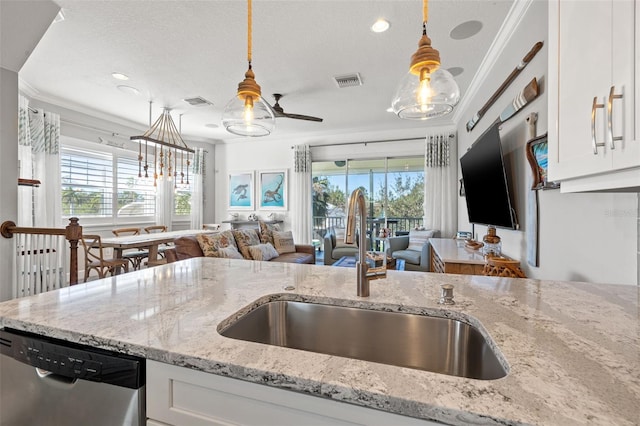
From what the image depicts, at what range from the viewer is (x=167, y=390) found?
0.66 metres

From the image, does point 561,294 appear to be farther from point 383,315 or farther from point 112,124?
point 112,124

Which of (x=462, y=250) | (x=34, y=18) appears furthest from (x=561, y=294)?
(x=34, y=18)

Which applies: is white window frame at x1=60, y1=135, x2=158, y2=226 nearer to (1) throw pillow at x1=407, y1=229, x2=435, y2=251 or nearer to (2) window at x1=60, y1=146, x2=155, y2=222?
(2) window at x1=60, y1=146, x2=155, y2=222

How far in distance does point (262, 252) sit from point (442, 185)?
341 centimetres

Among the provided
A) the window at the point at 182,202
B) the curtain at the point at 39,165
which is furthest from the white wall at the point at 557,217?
the window at the point at 182,202

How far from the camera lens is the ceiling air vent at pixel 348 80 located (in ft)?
11.2

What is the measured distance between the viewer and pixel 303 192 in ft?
19.6

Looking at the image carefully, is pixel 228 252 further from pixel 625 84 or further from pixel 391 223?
pixel 391 223

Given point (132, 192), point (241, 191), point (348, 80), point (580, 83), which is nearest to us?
point (580, 83)

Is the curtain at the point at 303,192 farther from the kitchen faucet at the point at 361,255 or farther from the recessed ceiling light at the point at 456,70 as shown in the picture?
the kitchen faucet at the point at 361,255

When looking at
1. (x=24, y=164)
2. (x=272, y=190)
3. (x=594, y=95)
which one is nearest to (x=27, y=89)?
(x=24, y=164)

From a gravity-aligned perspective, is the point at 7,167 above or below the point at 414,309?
above

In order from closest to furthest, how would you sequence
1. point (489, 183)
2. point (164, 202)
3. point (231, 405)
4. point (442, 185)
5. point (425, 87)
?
point (231, 405) < point (425, 87) < point (489, 183) < point (442, 185) < point (164, 202)

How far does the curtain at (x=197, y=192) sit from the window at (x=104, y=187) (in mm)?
816
